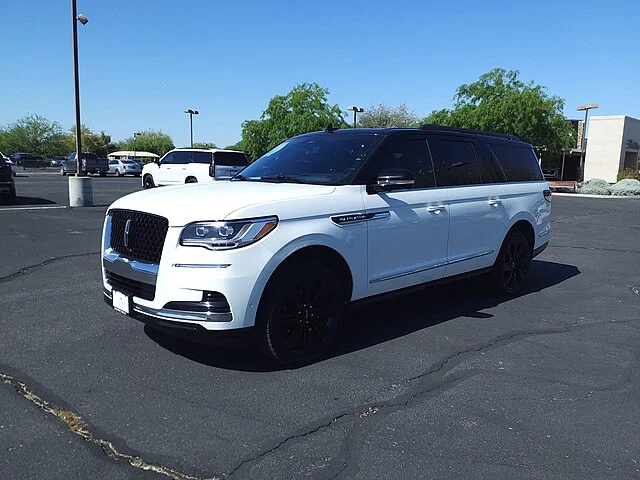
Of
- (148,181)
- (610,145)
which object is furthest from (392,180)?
(610,145)

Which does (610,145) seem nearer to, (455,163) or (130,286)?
(455,163)

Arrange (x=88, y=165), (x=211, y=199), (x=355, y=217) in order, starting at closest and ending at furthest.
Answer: (x=211, y=199)
(x=355, y=217)
(x=88, y=165)

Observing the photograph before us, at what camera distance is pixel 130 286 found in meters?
4.08

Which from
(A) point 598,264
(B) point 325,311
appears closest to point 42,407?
(B) point 325,311

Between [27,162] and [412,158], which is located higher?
[412,158]

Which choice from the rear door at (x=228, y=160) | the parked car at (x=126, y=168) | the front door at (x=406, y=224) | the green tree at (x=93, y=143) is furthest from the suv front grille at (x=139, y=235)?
the green tree at (x=93, y=143)

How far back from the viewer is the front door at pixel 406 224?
467 cm

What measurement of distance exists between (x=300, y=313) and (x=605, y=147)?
159ft

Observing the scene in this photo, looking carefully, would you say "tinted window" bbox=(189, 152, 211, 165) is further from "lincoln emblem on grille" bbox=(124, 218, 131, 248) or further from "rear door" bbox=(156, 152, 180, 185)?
"lincoln emblem on grille" bbox=(124, 218, 131, 248)

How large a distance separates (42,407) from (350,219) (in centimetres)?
→ 257

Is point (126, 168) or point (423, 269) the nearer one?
point (423, 269)

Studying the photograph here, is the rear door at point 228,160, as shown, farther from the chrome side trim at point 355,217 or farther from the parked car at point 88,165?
the parked car at point 88,165

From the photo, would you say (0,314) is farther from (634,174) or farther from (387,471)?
(634,174)

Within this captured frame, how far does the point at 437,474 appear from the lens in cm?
287
